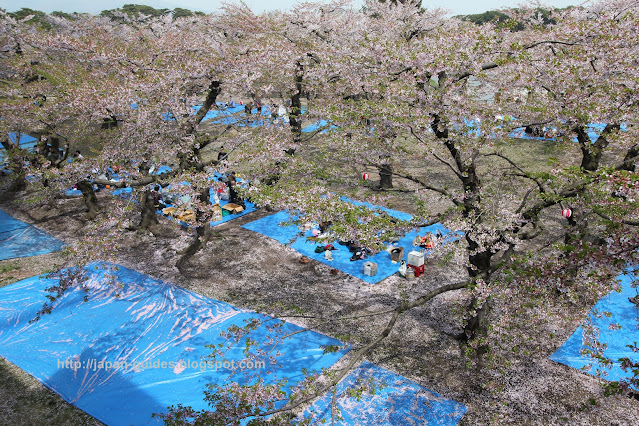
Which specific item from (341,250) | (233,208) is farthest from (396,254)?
(233,208)

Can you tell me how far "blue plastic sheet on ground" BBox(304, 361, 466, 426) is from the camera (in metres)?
7.35

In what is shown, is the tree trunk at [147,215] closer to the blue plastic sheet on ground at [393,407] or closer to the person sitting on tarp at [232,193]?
the person sitting on tarp at [232,193]

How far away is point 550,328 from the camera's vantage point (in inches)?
377

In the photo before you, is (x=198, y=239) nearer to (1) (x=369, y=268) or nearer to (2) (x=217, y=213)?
(2) (x=217, y=213)

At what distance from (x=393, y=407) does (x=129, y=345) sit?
577 centimetres

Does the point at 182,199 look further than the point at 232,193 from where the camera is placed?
No

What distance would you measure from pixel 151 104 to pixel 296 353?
7.80 meters

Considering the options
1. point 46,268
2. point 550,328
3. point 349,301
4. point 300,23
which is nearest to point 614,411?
point 550,328

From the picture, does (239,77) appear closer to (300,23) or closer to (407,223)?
(407,223)

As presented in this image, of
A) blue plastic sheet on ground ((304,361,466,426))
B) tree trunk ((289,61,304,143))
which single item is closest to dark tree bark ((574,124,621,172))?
blue plastic sheet on ground ((304,361,466,426))

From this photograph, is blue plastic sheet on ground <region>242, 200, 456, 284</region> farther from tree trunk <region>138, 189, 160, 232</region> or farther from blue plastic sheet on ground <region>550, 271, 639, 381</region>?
blue plastic sheet on ground <region>550, 271, 639, 381</region>

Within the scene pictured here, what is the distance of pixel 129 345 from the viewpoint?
9289 millimetres

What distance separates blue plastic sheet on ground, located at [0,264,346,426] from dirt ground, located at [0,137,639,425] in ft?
1.27

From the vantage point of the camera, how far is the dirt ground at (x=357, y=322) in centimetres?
757
